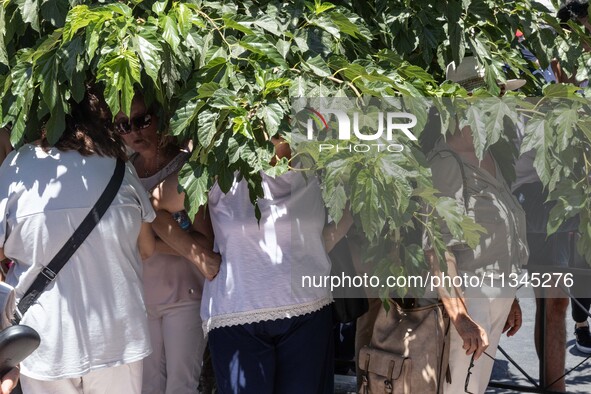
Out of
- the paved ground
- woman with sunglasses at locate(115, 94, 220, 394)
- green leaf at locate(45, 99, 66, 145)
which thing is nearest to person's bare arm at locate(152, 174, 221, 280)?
woman with sunglasses at locate(115, 94, 220, 394)

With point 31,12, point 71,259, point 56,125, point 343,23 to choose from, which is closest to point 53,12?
point 31,12

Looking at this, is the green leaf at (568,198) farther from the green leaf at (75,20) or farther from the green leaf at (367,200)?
the green leaf at (75,20)

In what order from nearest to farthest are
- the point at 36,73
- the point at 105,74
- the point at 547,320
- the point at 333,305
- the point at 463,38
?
the point at 105,74 → the point at 36,73 → the point at 463,38 → the point at 333,305 → the point at 547,320

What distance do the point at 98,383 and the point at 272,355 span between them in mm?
689

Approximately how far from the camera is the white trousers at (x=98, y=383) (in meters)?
4.29

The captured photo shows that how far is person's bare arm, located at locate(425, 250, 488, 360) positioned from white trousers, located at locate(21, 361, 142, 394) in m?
1.18

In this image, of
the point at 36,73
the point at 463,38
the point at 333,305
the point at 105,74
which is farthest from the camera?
the point at 333,305

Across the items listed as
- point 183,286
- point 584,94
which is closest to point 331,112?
point 584,94

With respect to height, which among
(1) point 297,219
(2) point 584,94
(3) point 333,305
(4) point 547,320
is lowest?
(4) point 547,320

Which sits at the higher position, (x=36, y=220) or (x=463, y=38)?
(x=463, y=38)

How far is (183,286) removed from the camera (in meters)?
5.02

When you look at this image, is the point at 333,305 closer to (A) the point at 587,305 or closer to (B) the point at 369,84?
(B) the point at 369,84

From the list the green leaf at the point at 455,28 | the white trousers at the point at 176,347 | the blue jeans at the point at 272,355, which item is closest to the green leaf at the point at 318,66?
the green leaf at the point at 455,28

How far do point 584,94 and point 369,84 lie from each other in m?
0.90
